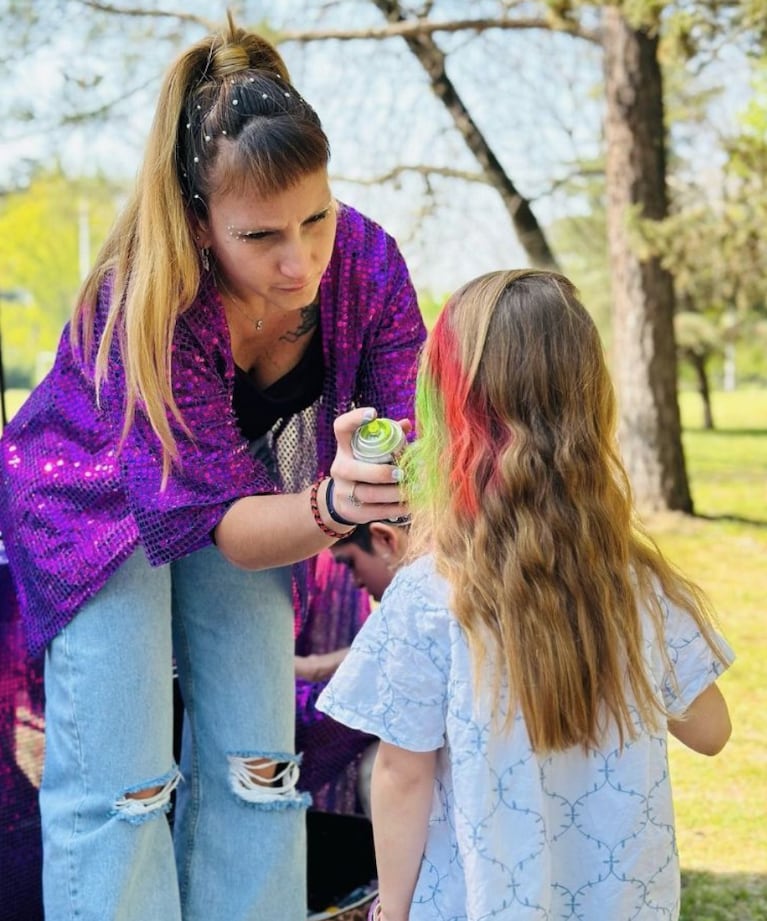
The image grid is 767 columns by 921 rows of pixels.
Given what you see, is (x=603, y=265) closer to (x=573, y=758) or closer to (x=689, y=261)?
(x=689, y=261)

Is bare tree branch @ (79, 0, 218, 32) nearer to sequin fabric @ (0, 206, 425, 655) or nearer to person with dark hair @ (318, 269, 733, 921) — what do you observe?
sequin fabric @ (0, 206, 425, 655)

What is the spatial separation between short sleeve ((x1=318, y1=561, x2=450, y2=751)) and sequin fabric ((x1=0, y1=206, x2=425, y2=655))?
0.29 meters

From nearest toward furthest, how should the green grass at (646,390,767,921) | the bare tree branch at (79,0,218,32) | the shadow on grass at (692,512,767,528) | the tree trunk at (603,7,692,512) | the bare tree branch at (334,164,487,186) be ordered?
the green grass at (646,390,767,921) < the tree trunk at (603,7,692,512) < the bare tree branch at (79,0,218,32) < the shadow on grass at (692,512,767,528) < the bare tree branch at (334,164,487,186)

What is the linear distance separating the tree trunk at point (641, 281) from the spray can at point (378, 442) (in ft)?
21.4

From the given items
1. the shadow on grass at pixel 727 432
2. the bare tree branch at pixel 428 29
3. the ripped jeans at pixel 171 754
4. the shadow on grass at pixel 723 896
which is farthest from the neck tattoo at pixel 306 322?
the shadow on grass at pixel 727 432

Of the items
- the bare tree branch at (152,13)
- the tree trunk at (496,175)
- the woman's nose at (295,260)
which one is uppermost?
the bare tree branch at (152,13)

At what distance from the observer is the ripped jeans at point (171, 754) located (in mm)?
1631

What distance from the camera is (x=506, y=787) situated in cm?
139

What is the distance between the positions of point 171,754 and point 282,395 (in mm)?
574

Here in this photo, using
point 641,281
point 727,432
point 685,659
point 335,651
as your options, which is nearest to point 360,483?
point 685,659

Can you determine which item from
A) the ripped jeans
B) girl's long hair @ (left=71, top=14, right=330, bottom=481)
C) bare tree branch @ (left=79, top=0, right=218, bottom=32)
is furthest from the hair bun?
bare tree branch @ (left=79, top=0, right=218, bottom=32)

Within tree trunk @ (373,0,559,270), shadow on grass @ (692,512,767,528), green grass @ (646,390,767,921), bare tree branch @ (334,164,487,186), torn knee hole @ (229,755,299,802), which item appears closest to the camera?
torn knee hole @ (229,755,299,802)

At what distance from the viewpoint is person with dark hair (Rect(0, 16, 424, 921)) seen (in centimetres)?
153

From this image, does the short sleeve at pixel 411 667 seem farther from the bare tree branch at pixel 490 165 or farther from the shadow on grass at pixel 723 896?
the bare tree branch at pixel 490 165
